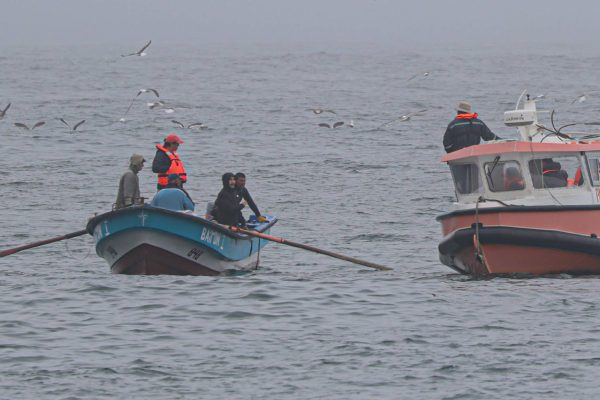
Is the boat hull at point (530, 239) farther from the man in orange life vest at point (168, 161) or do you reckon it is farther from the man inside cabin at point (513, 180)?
the man in orange life vest at point (168, 161)

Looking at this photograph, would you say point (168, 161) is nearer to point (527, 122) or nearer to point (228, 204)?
point (228, 204)

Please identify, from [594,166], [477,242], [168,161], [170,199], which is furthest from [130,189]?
[594,166]

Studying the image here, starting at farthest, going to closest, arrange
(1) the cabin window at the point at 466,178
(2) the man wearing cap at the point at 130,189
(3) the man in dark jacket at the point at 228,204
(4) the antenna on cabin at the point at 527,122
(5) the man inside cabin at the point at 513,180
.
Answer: (3) the man in dark jacket at the point at 228,204, (4) the antenna on cabin at the point at 527,122, (1) the cabin window at the point at 466,178, (2) the man wearing cap at the point at 130,189, (5) the man inside cabin at the point at 513,180

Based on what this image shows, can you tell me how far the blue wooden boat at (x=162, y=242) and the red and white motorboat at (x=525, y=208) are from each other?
3.29 metres

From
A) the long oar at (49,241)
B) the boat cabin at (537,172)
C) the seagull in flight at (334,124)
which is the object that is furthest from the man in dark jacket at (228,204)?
the seagull in flight at (334,124)

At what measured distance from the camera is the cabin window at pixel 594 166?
806 inches

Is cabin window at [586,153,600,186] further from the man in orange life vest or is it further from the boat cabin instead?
the man in orange life vest

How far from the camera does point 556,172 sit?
20734mm

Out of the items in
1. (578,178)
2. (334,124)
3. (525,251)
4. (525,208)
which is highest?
(578,178)

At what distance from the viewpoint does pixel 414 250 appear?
83.7 ft

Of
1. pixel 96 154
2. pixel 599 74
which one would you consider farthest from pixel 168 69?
pixel 96 154

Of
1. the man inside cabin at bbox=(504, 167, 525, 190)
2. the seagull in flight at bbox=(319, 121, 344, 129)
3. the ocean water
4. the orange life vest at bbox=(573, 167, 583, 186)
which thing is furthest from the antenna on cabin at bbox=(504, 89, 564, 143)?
the seagull in flight at bbox=(319, 121, 344, 129)

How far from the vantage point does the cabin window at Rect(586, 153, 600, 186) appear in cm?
2048

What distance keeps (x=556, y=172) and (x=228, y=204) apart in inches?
190
